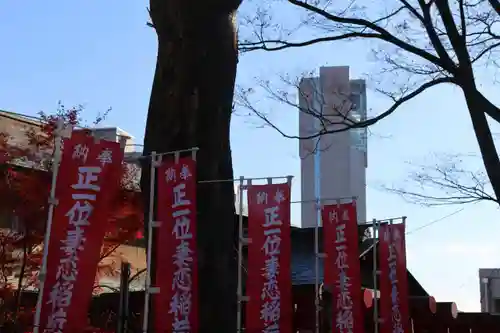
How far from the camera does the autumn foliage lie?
35.8 ft

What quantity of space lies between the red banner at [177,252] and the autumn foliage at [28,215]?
492 cm

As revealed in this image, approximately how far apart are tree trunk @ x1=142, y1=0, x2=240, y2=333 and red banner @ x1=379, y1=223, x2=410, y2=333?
170 inches

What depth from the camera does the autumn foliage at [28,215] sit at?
10.9 metres

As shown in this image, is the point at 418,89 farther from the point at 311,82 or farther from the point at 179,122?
the point at 179,122

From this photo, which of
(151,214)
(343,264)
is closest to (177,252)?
(151,214)

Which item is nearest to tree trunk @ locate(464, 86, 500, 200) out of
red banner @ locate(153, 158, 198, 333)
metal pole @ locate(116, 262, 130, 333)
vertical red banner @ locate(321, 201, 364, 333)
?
vertical red banner @ locate(321, 201, 364, 333)

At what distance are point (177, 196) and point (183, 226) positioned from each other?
28 cm

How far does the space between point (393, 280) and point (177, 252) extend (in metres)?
5.55

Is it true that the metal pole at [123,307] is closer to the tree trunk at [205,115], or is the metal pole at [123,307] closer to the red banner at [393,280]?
the tree trunk at [205,115]

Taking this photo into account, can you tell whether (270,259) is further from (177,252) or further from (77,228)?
(77,228)

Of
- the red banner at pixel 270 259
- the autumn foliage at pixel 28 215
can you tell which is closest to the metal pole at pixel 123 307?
the red banner at pixel 270 259

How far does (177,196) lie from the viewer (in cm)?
623

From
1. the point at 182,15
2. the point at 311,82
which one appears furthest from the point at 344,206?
the point at 182,15

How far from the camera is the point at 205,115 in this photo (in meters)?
6.92
